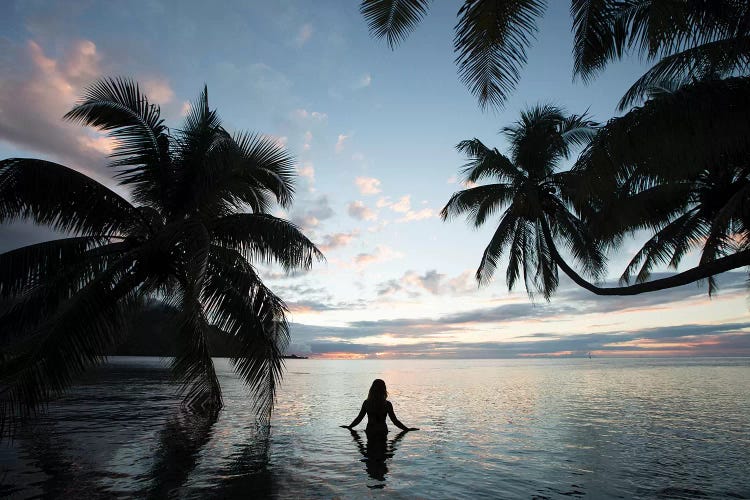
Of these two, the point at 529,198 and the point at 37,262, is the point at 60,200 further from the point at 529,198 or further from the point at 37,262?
the point at 529,198

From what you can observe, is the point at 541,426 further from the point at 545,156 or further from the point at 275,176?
the point at 275,176

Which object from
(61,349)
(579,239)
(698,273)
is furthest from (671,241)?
(61,349)

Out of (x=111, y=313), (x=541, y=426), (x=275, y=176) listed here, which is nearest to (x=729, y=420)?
(x=541, y=426)

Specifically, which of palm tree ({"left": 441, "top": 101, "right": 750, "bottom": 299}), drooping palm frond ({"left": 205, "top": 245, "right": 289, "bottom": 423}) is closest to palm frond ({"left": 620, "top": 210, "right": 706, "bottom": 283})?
palm tree ({"left": 441, "top": 101, "right": 750, "bottom": 299})

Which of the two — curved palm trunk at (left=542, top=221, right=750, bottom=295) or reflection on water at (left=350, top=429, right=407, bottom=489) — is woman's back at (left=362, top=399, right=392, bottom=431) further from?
curved palm trunk at (left=542, top=221, right=750, bottom=295)

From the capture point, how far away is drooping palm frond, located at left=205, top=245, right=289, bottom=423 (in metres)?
11.8

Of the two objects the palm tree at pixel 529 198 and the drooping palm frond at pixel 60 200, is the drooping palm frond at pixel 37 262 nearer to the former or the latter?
the drooping palm frond at pixel 60 200

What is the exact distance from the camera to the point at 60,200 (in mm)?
11398

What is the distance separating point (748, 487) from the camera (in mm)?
8461

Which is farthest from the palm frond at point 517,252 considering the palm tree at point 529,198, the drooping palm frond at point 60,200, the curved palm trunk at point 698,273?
the drooping palm frond at point 60,200

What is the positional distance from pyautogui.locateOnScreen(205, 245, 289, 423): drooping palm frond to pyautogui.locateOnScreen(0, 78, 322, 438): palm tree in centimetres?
3

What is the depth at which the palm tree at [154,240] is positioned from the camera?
423 inches

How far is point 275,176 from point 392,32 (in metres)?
8.88

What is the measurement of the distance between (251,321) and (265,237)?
2.36 m
